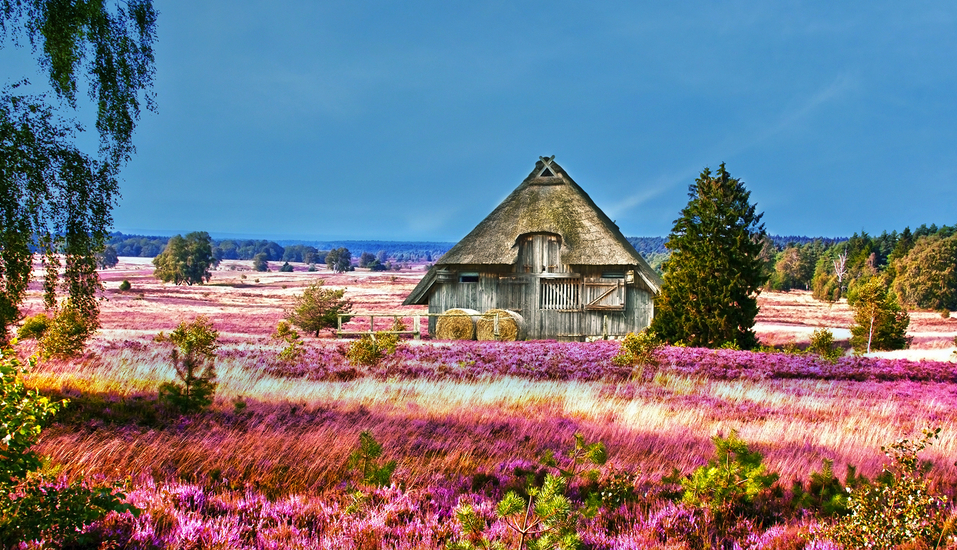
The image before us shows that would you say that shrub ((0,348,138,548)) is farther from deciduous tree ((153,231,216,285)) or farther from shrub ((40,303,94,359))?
deciduous tree ((153,231,216,285))

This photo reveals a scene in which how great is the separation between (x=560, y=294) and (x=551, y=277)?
34.9 inches

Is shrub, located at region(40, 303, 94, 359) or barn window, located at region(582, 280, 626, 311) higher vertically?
barn window, located at region(582, 280, 626, 311)

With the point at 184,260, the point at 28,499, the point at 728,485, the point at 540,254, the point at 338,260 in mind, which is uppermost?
the point at 338,260

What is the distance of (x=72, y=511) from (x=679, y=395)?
9.29 metres

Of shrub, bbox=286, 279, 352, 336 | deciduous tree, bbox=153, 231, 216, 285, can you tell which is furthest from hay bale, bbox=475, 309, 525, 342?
deciduous tree, bbox=153, 231, 216, 285

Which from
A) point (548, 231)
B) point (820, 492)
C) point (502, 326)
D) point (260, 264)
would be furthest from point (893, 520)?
point (260, 264)

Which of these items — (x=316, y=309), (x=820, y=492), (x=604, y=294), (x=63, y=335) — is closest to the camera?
(x=820, y=492)

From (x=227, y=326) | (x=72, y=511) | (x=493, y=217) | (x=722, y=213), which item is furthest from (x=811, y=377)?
(x=227, y=326)

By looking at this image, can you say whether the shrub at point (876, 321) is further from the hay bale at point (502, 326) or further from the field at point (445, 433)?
the hay bale at point (502, 326)

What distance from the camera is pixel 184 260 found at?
74250mm

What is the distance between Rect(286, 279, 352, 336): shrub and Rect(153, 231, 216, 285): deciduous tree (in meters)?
49.2

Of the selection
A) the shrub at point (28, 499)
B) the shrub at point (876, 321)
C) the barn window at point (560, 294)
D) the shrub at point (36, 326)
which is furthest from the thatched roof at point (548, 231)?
the shrub at point (28, 499)

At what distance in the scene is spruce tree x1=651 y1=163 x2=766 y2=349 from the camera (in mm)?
19281

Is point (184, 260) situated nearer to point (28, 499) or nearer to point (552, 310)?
point (552, 310)
